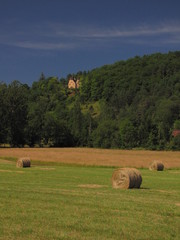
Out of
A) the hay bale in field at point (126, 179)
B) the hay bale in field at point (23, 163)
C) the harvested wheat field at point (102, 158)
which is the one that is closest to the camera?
the hay bale in field at point (126, 179)

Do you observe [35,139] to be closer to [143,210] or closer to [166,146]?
[166,146]

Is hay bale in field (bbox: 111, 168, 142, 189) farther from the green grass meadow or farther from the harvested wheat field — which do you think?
the harvested wheat field

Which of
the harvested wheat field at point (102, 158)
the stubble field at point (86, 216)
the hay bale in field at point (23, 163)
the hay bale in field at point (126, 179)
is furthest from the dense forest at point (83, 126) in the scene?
the stubble field at point (86, 216)

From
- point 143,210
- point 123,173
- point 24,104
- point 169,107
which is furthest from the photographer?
point 169,107

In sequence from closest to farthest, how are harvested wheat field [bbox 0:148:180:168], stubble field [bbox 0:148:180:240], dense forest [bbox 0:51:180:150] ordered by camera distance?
stubble field [bbox 0:148:180:240] → harvested wheat field [bbox 0:148:180:168] → dense forest [bbox 0:51:180:150]

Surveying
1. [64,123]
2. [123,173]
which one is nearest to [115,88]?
[64,123]

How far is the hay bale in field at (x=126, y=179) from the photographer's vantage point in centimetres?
1814

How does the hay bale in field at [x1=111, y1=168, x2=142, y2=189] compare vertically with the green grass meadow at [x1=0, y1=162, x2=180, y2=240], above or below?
below

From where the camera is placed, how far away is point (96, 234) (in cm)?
Result: 902

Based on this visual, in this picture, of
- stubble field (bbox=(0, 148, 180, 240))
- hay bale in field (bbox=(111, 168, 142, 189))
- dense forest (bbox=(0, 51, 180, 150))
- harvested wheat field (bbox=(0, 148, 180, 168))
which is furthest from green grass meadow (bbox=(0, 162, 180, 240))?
dense forest (bbox=(0, 51, 180, 150))

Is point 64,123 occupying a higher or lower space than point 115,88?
lower

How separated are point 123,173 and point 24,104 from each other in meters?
83.1

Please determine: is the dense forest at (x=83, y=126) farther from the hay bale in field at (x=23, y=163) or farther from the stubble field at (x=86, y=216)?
the stubble field at (x=86, y=216)

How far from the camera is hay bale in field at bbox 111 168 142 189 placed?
1814 centimetres
